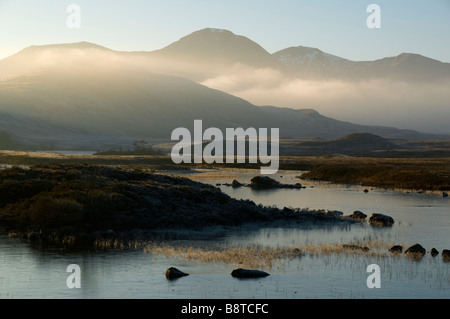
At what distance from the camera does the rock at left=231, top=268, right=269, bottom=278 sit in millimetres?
27552

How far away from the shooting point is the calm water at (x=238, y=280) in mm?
25062

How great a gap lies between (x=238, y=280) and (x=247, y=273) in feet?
2.61

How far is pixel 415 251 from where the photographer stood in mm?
33688

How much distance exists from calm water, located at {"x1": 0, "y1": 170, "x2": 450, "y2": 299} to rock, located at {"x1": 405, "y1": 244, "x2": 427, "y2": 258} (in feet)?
2.57

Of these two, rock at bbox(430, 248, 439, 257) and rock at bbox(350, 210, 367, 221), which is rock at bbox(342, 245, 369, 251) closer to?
rock at bbox(430, 248, 439, 257)

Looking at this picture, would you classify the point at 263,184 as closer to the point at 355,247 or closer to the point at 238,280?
the point at 355,247

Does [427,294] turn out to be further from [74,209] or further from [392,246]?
[74,209]

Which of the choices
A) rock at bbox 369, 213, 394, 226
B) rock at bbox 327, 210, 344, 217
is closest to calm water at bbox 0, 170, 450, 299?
rock at bbox 369, 213, 394, 226

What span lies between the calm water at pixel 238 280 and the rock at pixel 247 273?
358mm

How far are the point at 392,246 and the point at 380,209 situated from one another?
19726mm

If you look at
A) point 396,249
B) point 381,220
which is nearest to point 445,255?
point 396,249

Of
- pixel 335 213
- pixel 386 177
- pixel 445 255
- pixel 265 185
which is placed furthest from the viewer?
pixel 386 177

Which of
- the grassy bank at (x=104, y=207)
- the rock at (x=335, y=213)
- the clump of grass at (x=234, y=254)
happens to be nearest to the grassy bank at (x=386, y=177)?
the rock at (x=335, y=213)

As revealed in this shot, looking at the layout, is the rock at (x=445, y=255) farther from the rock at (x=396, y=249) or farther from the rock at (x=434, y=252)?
the rock at (x=396, y=249)
